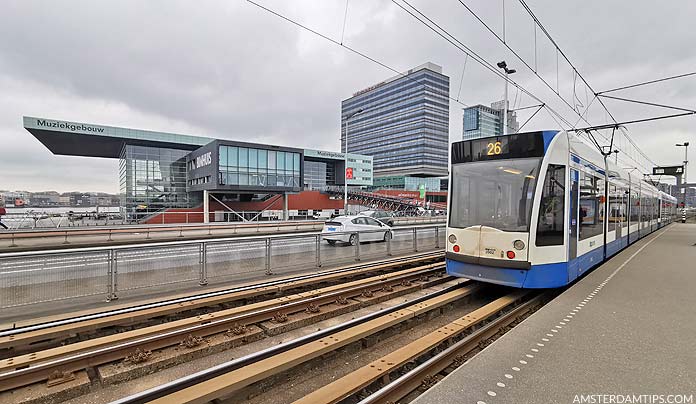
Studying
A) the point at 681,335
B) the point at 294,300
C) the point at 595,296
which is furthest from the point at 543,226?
the point at 294,300

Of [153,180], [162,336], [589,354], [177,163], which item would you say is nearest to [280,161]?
[177,163]

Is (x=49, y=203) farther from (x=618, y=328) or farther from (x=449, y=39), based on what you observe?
(x=618, y=328)

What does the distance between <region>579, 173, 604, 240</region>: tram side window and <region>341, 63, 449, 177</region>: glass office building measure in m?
62.5

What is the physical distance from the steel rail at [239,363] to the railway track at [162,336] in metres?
0.76

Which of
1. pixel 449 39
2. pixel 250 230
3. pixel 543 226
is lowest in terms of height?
pixel 250 230

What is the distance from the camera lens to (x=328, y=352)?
4.65 m

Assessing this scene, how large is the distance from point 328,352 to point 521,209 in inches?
170

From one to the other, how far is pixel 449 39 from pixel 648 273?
8.48 metres

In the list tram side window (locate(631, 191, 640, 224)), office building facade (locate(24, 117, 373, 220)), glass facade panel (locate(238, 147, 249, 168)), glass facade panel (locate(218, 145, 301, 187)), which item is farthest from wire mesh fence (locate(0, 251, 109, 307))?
glass facade panel (locate(238, 147, 249, 168))

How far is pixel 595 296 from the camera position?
261 inches

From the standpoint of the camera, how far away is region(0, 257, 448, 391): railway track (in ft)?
12.8

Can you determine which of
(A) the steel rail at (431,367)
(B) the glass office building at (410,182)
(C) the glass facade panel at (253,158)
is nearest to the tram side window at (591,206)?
(A) the steel rail at (431,367)

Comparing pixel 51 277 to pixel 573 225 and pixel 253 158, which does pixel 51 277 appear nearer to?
pixel 573 225

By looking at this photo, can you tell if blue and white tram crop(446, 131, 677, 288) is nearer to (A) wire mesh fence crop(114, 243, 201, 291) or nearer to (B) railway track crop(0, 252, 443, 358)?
(B) railway track crop(0, 252, 443, 358)
